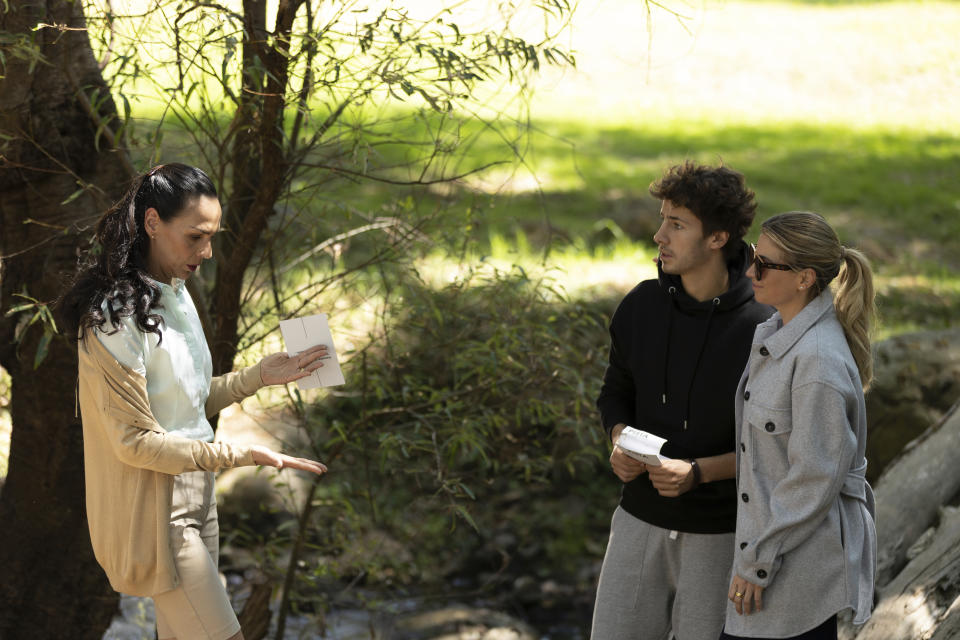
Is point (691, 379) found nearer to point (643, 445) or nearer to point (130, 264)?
point (643, 445)

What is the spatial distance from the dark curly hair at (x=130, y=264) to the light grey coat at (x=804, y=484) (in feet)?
4.74

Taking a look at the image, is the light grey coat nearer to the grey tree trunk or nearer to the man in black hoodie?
the man in black hoodie

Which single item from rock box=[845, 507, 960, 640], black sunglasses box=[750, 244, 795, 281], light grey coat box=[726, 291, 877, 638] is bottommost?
rock box=[845, 507, 960, 640]

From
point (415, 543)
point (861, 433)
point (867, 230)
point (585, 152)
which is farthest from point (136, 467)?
point (585, 152)

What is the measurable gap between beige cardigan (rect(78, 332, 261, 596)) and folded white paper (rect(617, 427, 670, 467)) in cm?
93

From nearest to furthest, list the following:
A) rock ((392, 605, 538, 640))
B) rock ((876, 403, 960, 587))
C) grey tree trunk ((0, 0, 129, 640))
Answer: grey tree trunk ((0, 0, 129, 640)), rock ((876, 403, 960, 587)), rock ((392, 605, 538, 640))

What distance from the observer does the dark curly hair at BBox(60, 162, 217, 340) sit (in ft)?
8.02

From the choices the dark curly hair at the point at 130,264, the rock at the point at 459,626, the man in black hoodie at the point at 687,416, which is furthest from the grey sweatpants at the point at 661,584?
the rock at the point at 459,626

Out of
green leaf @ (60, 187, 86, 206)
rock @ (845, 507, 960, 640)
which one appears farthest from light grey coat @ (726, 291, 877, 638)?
green leaf @ (60, 187, 86, 206)

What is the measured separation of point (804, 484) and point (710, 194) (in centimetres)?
80

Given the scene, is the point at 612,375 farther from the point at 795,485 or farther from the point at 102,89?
the point at 102,89

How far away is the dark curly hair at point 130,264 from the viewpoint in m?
2.45

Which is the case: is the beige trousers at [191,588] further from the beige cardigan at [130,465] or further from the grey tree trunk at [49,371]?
the grey tree trunk at [49,371]

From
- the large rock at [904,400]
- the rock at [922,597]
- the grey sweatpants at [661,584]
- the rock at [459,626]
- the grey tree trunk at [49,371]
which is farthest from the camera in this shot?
Result: the large rock at [904,400]
